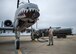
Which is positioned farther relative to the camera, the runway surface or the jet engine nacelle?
the jet engine nacelle

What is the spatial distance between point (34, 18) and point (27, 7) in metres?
0.88

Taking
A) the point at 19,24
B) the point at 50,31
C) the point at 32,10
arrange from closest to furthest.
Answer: the point at 32,10 < the point at 19,24 < the point at 50,31

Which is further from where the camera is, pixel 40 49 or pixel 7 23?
pixel 7 23

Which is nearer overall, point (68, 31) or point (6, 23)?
point (6, 23)

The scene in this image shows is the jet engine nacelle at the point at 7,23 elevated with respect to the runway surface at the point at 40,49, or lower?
elevated

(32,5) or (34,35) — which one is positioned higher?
(32,5)

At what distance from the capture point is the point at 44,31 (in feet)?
119

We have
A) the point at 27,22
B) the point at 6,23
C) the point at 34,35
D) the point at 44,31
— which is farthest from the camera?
the point at 44,31

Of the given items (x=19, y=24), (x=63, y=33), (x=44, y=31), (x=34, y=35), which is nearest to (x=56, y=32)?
(x=63, y=33)

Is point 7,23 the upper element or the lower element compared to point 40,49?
upper

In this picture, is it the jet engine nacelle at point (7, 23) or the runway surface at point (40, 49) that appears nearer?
the runway surface at point (40, 49)

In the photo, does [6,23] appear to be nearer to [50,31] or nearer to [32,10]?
[50,31]

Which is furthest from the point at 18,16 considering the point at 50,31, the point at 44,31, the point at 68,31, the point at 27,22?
the point at 68,31

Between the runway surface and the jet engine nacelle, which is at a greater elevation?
the jet engine nacelle
